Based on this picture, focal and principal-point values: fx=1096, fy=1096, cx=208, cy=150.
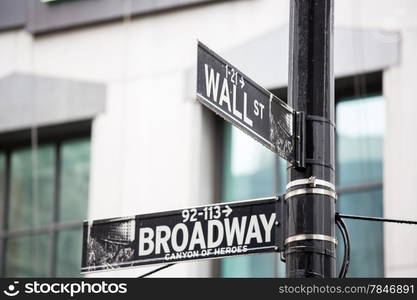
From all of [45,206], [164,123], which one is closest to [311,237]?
[164,123]

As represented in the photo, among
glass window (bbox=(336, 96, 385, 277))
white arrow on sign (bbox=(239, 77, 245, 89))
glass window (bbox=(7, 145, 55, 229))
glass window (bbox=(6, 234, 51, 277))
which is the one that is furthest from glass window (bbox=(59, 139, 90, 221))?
white arrow on sign (bbox=(239, 77, 245, 89))

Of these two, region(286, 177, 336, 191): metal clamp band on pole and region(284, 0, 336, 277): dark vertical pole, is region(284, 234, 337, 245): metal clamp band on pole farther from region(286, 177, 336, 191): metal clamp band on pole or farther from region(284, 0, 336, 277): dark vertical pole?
region(286, 177, 336, 191): metal clamp band on pole

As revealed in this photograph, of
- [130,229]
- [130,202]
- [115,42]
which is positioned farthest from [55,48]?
[130,229]

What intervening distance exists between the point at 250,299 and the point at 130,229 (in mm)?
994

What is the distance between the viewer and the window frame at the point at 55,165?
15.2m

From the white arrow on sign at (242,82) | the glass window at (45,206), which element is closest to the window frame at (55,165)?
the glass window at (45,206)

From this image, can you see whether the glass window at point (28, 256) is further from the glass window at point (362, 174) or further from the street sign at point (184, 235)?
the street sign at point (184, 235)

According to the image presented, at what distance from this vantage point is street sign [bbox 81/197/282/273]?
638cm

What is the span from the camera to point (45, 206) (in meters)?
15.5

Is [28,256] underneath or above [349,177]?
underneath

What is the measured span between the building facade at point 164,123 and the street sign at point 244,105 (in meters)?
6.20

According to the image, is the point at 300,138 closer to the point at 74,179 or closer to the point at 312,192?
the point at 312,192

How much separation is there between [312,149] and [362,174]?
712 cm

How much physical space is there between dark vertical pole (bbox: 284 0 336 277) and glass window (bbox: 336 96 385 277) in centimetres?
657
